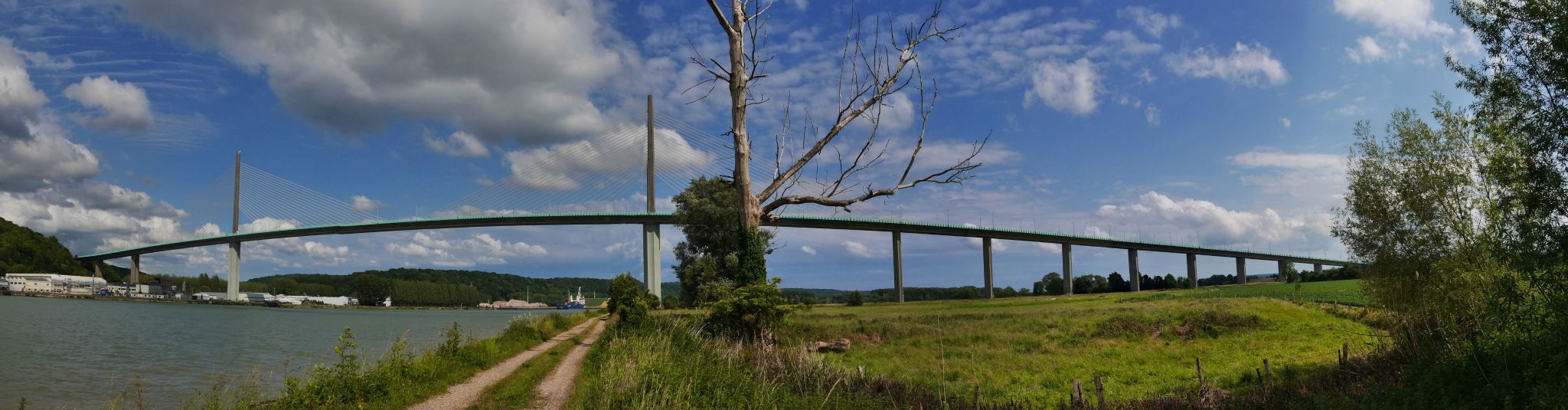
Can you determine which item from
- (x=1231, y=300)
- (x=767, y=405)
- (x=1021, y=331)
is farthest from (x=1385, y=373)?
(x=1231, y=300)

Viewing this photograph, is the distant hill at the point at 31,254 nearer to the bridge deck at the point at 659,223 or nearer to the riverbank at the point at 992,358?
the bridge deck at the point at 659,223

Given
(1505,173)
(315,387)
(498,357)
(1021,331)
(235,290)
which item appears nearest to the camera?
(315,387)

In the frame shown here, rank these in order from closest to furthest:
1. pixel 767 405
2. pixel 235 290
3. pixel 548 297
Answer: pixel 767 405 < pixel 235 290 < pixel 548 297

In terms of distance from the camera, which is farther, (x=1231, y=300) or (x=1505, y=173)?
(x=1231, y=300)

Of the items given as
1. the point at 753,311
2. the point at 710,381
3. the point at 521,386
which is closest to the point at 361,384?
the point at 521,386

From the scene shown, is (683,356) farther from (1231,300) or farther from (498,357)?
(1231,300)

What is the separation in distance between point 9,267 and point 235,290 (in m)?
38.0

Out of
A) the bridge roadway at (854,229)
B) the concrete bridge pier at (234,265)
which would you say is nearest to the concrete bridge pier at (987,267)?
the bridge roadway at (854,229)

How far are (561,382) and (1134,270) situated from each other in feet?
280

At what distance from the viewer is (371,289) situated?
4648 inches

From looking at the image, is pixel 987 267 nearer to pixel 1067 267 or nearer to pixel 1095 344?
pixel 1067 267

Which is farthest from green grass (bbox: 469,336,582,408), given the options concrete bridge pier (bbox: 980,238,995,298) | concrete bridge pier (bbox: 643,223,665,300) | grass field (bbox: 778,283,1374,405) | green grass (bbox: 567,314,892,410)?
concrete bridge pier (bbox: 980,238,995,298)

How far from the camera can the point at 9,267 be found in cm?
10044

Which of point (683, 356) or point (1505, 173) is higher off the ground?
point (1505, 173)
